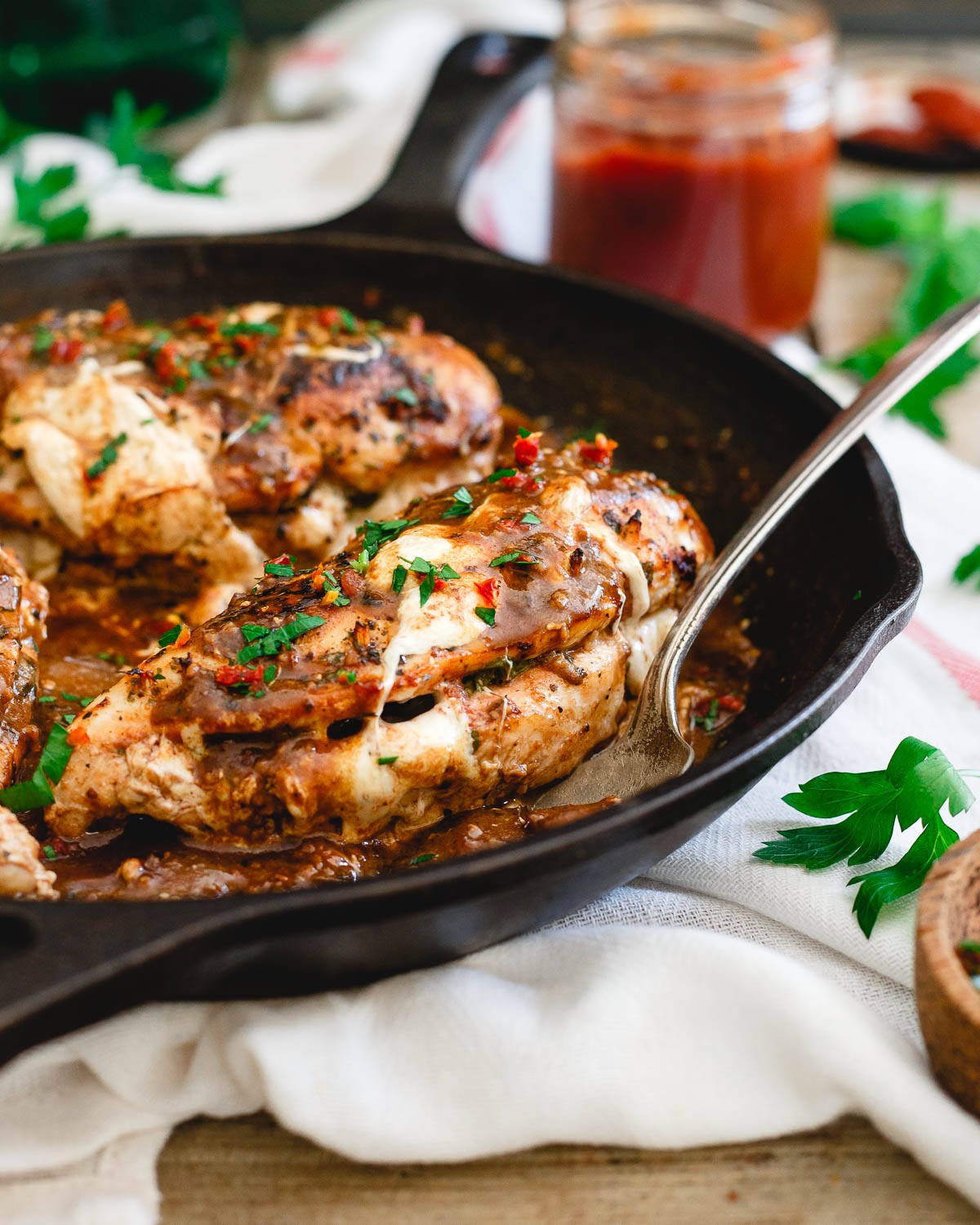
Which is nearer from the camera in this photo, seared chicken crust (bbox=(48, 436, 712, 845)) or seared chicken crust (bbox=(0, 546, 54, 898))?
seared chicken crust (bbox=(48, 436, 712, 845))

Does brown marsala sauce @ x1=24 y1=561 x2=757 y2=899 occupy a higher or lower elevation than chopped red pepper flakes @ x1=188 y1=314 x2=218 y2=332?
lower

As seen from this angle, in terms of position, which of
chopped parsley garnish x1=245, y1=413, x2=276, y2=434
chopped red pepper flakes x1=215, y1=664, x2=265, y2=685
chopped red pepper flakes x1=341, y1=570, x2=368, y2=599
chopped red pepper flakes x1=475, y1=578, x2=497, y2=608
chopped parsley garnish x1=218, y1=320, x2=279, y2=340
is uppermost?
chopped red pepper flakes x1=475, y1=578, x2=497, y2=608

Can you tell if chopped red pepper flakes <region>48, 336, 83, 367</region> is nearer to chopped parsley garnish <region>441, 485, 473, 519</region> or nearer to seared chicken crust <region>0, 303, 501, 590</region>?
seared chicken crust <region>0, 303, 501, 590</region>

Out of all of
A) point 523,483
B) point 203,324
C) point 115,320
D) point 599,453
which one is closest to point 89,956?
point 523,483

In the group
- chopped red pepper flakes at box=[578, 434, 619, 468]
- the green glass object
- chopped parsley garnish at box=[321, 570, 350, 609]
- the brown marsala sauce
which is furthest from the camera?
the green glass object

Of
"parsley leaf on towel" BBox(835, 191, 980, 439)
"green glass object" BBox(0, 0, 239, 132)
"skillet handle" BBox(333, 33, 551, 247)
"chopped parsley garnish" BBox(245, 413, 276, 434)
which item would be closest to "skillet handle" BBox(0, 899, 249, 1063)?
"chopped parsley garnish" BBox(245, 413, 276, 434)

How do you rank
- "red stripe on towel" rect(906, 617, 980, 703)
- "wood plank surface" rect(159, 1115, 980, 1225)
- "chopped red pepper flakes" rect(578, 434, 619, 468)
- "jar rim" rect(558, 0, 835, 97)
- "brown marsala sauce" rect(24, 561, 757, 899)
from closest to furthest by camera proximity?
"wood plank surface" rect(159, 1115, 980, 1225), "brown marsala sauce" rect(24, 561, 757, 899), "chopped red pepper flakes" rect(578, 434, 619, 468), "red stripe on towel" rect(906, 617, 980, 703), "jar rim" rect(558, 0, 835, 97)

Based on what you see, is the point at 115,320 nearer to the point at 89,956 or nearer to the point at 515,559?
the point at 515,559

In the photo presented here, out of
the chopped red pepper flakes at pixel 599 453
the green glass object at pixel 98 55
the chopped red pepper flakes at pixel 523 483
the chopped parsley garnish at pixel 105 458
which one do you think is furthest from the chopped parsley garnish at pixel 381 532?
the green glass object at pixel 98 55
